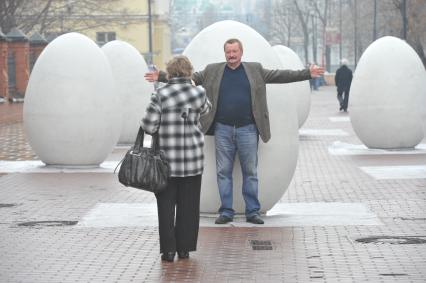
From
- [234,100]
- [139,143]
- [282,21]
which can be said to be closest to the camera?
[139,143]

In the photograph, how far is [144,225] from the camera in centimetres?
1265

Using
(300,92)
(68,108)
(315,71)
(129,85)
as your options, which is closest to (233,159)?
(315,71)

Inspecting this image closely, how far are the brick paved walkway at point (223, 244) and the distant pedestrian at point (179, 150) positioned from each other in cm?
24

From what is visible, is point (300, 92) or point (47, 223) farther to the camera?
point (300, 92)

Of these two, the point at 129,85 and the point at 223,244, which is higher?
the point at 129,85

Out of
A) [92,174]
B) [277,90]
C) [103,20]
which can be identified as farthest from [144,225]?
[103,20]

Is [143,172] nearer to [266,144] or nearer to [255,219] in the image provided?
[255,219]

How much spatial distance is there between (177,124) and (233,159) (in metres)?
2.09

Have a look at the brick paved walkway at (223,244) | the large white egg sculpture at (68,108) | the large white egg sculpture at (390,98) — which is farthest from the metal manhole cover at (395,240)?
the large white egg sculpture at (390,98)

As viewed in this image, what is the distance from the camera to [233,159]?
12445 millimetres

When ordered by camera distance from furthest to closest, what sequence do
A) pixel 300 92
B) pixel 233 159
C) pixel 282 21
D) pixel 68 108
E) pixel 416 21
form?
1. pixel 282 21
2. pixel 416 21
3. pixel 300 92
4. pixel 68 108
5. pixel 233 159

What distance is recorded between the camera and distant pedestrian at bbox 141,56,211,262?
10.4m

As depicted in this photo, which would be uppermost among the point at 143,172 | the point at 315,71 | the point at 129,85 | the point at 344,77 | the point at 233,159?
the point at 315,71

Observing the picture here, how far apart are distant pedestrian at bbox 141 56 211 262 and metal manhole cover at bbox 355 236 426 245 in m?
1.77
